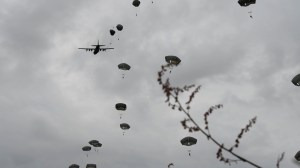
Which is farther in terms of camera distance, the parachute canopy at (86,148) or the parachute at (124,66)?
the parachute canopy at (86,148)

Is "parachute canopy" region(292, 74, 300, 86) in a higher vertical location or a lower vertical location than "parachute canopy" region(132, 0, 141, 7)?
Answer: lower

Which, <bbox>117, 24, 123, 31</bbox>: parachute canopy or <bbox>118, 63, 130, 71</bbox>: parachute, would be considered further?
<bbox>117, 24, 123, 31</bbox>: parachute canopy

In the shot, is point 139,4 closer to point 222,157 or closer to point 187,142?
point 187,142

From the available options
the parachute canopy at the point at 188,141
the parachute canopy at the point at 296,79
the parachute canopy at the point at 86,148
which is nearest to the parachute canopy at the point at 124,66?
the parachute canopy at the point at 188,141

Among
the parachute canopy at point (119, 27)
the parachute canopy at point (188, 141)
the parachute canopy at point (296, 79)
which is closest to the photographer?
the parachute canopy at point (296, 79)

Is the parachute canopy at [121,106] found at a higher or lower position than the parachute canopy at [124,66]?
lower

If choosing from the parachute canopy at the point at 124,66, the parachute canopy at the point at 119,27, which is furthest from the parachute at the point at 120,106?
the parachute canopy at the point at 119,27

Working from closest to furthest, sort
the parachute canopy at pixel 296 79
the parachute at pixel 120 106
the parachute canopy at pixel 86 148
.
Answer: the parachute canopy at pixel 296 79 < the parachute at pixel 120 106 < the parachute canopy at pixel 86 148

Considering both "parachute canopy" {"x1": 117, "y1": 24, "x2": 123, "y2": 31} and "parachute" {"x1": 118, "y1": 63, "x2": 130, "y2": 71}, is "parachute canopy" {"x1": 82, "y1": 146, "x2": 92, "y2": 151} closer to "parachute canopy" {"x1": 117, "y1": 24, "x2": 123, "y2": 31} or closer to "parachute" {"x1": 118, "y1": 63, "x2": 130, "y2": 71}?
"parachute" {"x1": 118, "y1": 63, "x2": 130, "y2": 71}

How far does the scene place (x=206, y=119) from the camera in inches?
180

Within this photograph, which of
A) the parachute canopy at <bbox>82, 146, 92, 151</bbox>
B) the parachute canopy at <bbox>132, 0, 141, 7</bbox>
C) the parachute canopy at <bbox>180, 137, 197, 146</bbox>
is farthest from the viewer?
the parachute canopy at <bbox>82, 146, 92, 151</bbox>

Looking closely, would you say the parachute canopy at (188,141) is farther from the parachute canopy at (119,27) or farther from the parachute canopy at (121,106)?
the parachute canopy at (119,27)

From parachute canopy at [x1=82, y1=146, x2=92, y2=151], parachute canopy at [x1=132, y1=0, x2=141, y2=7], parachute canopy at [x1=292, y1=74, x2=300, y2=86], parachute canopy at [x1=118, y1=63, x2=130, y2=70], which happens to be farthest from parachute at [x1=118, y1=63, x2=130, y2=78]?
parachute canopy at [x1=292, y1=74, x2=300, y2=86]

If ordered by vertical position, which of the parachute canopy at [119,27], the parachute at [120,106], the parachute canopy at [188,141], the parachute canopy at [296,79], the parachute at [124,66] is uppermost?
the parachute canopy at [119,27]
